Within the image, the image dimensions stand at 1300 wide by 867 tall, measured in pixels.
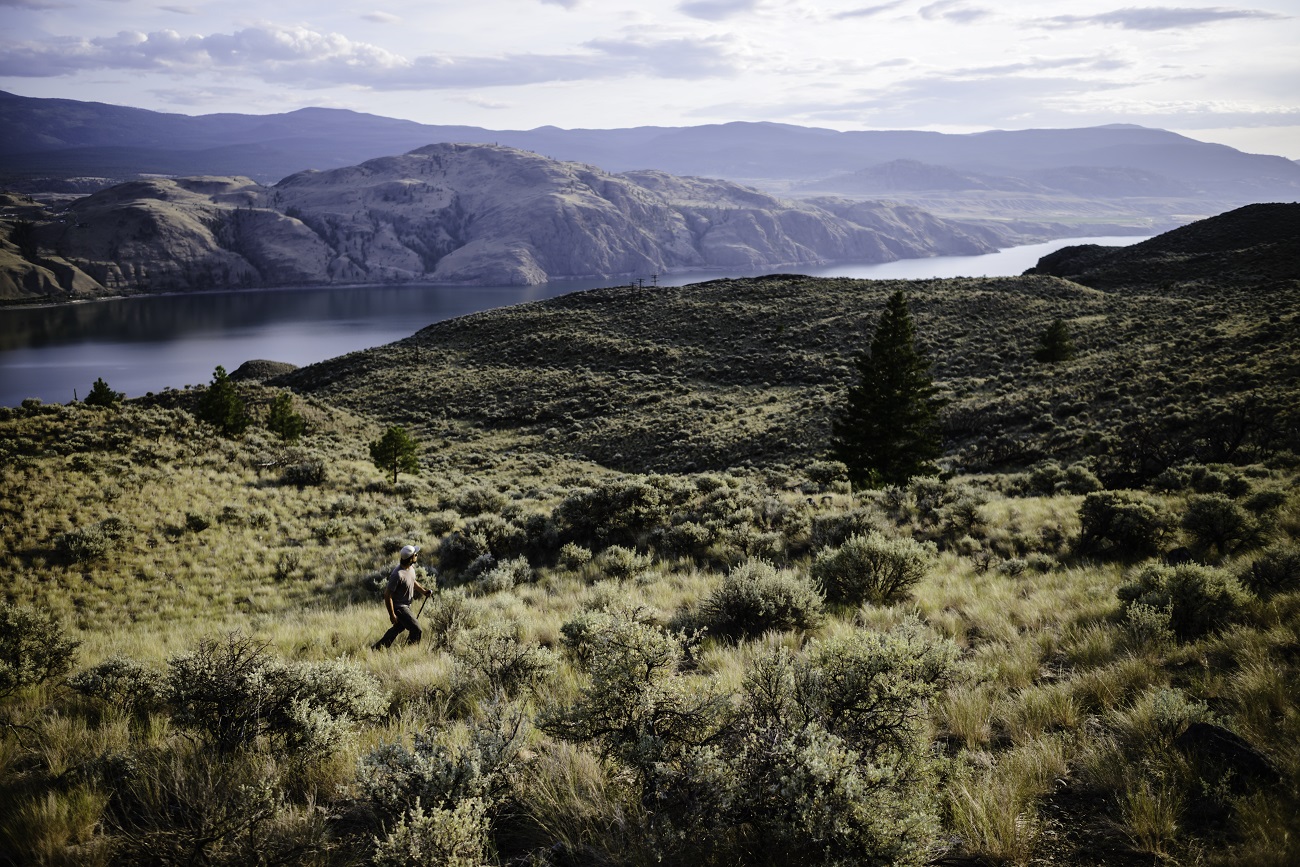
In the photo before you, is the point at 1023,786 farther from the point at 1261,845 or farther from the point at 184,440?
the point at 184,440

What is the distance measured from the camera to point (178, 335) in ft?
410

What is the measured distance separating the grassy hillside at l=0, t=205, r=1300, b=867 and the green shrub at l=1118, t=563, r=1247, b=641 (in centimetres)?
3

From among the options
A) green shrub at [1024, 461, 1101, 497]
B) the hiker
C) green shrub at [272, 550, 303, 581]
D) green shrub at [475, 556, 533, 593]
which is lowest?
green shrub at [272, 550, 303, 581]

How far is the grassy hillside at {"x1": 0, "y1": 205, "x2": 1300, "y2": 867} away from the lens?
3.05 m

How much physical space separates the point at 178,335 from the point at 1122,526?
6274 inches

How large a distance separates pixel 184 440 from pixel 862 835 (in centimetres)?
2783

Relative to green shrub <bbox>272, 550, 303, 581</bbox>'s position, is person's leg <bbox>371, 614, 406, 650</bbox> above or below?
above

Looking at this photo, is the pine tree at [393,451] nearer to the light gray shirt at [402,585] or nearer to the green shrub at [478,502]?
the green shrub at [478,502]

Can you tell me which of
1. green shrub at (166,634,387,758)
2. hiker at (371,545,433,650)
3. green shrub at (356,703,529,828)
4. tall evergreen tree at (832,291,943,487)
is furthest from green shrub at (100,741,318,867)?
tall evergreen tree at (832,291,943,487)

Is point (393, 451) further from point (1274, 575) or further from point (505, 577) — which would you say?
point (1274, 575)

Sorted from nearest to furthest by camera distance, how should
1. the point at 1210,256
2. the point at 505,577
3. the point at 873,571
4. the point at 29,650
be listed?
the point at 29,650, the point at 873,571, the point at 505,577, the point at 1210,256

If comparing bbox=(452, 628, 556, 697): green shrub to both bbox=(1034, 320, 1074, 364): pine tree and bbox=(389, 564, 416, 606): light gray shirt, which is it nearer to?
bbox=(389, 564, 416, 606): light gray shirt

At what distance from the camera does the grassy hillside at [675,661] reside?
10.0 feet

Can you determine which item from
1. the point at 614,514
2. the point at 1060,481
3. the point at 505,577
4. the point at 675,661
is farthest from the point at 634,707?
the point at 1060,481
